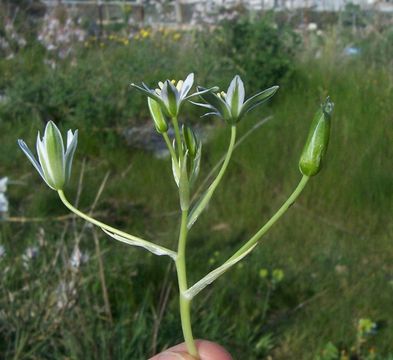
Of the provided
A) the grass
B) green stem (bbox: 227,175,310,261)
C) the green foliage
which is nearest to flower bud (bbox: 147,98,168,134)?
green stem (bbox: 227,175,310,261)

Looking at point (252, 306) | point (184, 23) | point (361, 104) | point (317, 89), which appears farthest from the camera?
point (184, 23)

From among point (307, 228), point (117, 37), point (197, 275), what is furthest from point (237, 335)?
point (117, 37)

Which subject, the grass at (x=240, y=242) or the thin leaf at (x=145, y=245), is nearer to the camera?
the thin leaf at (x=145, y=245)

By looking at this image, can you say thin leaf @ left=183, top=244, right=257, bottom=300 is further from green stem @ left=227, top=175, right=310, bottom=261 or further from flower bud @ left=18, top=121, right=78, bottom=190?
flower bud @ left=18, top=121, right=78, bottom=190

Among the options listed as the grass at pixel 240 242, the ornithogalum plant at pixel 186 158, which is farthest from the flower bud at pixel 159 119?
the grass at pixel 240 242

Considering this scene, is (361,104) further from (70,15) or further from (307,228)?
(70,15)

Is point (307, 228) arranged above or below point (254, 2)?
below

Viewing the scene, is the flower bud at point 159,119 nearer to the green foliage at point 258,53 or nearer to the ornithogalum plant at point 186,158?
the ornithogalum plant at point 186,158

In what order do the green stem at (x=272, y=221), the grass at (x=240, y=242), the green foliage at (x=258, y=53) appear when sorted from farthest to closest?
the green foliage at (x=258, y=53) < the grass at (x=240, y=242) < the green stem at (x=272, y=221)
